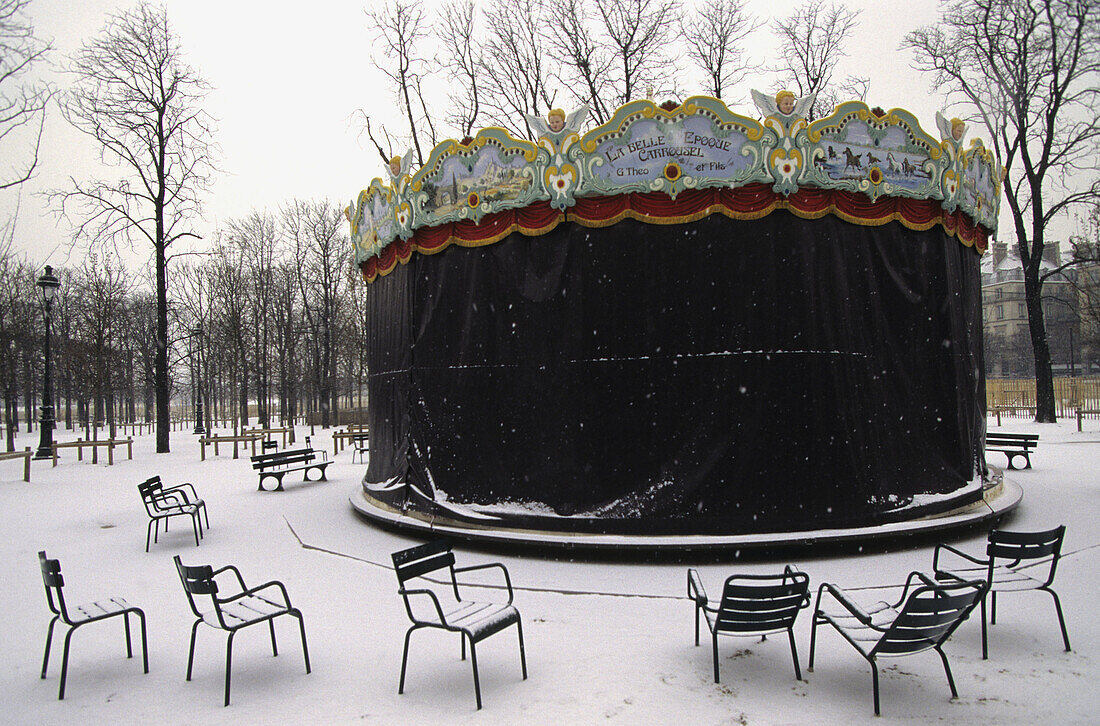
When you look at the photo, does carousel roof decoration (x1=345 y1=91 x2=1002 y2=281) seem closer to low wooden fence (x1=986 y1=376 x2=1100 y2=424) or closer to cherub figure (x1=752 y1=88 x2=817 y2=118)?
cherub figure (x1=752 y1=88 x2=817 y2=118)

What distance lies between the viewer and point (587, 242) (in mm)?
8805

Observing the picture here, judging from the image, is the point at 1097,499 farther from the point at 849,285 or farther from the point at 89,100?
the point at 89,100

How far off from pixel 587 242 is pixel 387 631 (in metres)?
5.35

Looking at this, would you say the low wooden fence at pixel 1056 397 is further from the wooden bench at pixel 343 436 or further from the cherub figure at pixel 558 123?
the cherub figure at pixel 558 123

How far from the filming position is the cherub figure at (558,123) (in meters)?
8.66

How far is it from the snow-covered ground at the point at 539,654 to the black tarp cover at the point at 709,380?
2.62ft

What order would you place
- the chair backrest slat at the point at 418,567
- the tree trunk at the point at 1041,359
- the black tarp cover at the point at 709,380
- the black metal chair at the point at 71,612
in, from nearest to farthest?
the black metal chair at the point at 71,612
the chair backrest slat at the point at 418,567
the black tarp cover at the point at 709,380
the tree trunk at the point at 1041,359

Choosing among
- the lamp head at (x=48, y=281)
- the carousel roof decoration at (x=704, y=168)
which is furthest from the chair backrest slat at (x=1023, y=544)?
the lamp head at (x=48, y=281)

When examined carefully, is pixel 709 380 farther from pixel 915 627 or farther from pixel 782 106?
pixel 915 627

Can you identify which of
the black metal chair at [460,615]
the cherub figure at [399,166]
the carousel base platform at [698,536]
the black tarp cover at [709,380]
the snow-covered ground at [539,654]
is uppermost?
the cherub figure at [399,166]

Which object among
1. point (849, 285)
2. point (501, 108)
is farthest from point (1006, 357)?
point (849, 285)

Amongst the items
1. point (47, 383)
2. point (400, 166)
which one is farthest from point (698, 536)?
point (47, 383)

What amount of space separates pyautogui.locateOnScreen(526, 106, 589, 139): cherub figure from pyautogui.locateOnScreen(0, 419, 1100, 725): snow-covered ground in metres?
5.55

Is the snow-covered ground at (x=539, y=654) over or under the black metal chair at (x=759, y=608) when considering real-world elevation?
under
